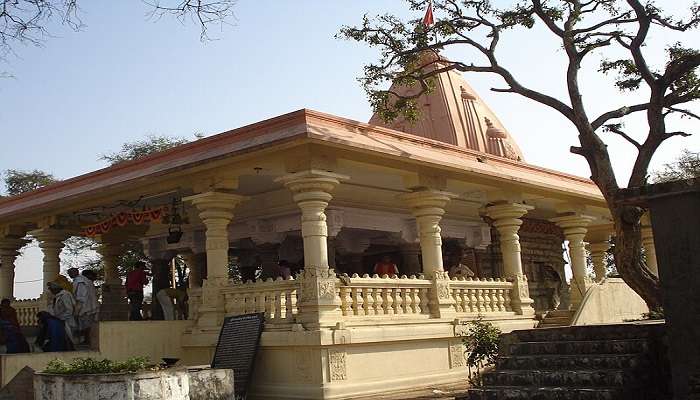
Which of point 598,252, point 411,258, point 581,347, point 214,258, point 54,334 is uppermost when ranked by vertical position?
point 598,252

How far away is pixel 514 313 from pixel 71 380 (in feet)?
25.6

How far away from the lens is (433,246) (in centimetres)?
1093

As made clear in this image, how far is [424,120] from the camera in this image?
18.0 m

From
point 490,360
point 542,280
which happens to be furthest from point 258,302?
point 542,280

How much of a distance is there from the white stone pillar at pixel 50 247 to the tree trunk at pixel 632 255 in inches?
391

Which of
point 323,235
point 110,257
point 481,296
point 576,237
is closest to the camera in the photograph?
point 323,235

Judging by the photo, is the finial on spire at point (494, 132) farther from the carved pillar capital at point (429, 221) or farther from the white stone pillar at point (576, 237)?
the carved pillar capital at point (429, 221)

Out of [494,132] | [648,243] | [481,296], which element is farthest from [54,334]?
[648,243]

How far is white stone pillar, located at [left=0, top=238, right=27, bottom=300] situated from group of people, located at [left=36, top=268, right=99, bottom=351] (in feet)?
12.8

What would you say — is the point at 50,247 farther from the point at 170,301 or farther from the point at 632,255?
the point at 632,255

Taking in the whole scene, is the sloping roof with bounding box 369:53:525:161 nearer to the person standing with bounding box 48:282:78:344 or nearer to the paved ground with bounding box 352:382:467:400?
the paved ground with bounding box 352:382:467:400

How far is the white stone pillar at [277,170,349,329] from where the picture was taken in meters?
9.15

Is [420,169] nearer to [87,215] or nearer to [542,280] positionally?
[87,215]

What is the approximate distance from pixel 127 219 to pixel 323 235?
→ 4.76 meters
